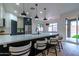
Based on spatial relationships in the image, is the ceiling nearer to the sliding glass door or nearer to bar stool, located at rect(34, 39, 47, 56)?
the sliding glass door

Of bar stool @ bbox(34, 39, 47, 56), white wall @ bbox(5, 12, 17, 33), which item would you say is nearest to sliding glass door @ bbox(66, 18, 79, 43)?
bar stool @ bbox(34, 39, 47, 56)

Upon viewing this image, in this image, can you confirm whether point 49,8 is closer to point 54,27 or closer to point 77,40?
point 54,27

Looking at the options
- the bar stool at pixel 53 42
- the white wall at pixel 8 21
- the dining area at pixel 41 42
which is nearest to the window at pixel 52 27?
the dining area at pixel 41 42

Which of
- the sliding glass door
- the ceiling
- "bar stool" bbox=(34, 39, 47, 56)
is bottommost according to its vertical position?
"bar stool" bbox=(34, 39, 47, 56)

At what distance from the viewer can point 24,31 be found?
252 cm

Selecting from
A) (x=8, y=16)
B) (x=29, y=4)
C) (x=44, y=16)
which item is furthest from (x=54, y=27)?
(x=8, y=16)

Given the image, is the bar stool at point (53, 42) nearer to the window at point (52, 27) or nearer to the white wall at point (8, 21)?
the window at point (52, 27)

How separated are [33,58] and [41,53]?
25 cm

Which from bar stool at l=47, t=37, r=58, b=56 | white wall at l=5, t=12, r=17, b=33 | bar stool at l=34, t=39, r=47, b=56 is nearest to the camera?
white wall at l=5, t=12, r=17, b=33

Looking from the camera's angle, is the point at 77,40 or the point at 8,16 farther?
the point at 77,40

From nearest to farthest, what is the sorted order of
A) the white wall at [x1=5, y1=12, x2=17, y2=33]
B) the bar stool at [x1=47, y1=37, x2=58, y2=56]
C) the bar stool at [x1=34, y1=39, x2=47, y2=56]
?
the white wall at [x1=5, y1=12, x2=17, y2=33] < the bar stool at [x1=34, y1=39, x2=47, y2=56] < the bar stool at [x1=47, y1=37, x2=58, y2=56]

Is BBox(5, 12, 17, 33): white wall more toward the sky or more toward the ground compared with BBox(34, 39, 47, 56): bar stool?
more toward the sky

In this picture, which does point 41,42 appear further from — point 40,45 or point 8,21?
point 8,21

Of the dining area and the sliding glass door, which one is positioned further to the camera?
the sliding glass door
